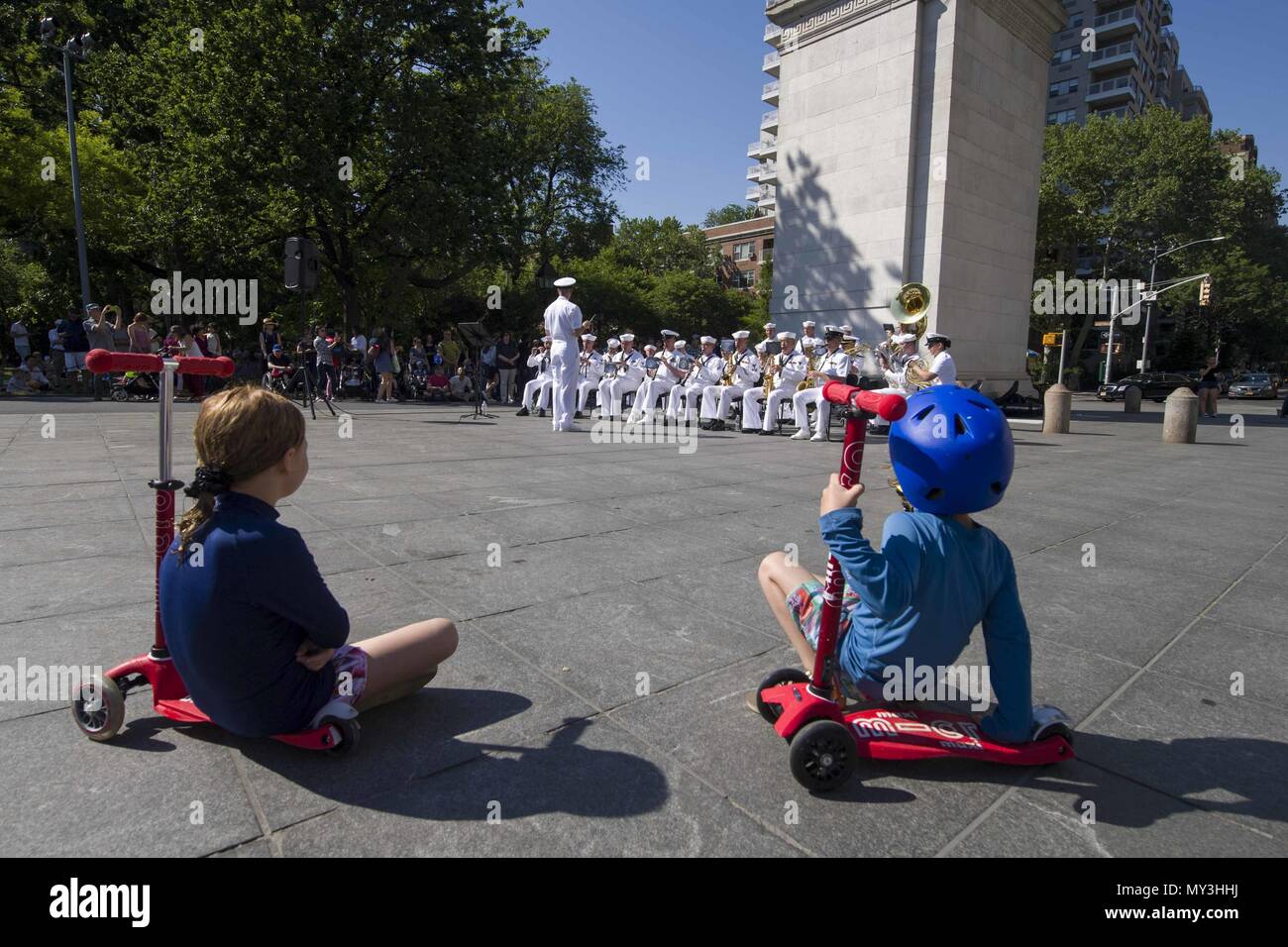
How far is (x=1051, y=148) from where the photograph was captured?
160 ft

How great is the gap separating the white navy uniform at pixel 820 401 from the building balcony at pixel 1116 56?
73115mm

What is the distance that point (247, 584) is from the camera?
84.4 inches

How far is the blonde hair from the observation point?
7.19ft

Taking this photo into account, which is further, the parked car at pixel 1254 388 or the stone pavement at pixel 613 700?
the parked car at pixel 1254 388

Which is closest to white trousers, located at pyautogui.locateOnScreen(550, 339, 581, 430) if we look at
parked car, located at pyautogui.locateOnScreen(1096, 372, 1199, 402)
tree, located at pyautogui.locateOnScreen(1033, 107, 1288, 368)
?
parked car, located at pyautogui.locateOnScreen(1096, 372, 1199, 402)

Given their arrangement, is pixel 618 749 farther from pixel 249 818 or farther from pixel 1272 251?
pixel 1272 251

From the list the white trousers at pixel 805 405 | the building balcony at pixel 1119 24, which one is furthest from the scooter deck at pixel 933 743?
the building balcony at pixel 1119 24

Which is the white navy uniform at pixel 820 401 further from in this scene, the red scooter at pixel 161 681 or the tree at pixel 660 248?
the tree at pixel 660 248

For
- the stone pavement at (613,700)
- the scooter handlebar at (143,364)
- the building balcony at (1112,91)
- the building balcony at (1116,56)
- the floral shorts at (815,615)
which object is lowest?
the stone pavement at (613,700)

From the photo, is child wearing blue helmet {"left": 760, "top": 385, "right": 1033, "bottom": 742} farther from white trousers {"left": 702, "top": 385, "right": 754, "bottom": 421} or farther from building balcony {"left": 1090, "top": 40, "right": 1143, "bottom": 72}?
building balcony {"left": 1090, "top": 40, "right": 1143, "bottom": 72}

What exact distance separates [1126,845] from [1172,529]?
18.6ft

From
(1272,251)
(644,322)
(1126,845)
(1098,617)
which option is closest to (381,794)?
(1126,845)

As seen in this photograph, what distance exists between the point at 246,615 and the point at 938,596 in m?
2.12

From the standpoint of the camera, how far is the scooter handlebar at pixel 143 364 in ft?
7.76
